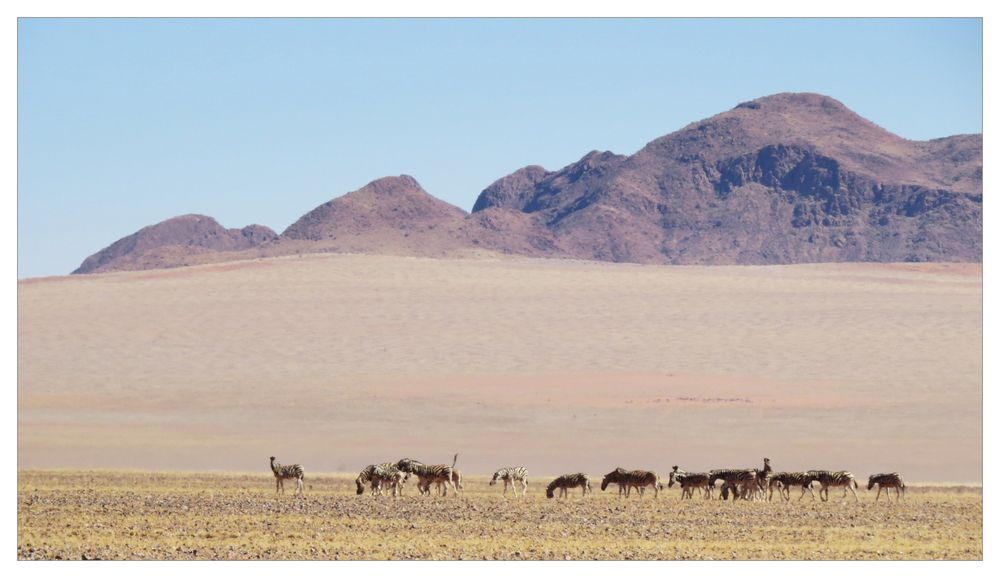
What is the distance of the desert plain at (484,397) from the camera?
75.3 ft

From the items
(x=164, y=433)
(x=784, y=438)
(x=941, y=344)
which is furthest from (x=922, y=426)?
(x=164, y=433)

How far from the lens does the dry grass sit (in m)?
18.3

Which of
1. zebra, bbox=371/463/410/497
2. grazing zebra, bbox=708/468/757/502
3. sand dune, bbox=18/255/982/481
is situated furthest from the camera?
sand dune, bbox=18/255/982/481

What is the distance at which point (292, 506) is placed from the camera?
78.8 feet

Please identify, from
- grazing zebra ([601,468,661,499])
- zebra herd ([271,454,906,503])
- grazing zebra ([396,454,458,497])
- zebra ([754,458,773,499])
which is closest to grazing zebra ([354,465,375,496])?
zebra herd ([271,454,906,503])

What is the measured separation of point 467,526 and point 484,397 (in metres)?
30.5

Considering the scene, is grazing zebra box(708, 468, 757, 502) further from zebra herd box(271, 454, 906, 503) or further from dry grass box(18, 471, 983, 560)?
dry grass box(18, 471, 983, 560)

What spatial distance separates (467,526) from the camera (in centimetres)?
2142

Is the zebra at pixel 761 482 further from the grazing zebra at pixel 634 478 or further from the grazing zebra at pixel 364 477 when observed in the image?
the grazing zebra at pixel 364 477

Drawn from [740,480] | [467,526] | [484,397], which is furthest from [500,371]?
[467,526]

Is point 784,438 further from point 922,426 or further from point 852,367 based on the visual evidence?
point 852,367

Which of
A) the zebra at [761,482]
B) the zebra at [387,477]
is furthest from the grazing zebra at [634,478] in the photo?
the zebra at [387,477]

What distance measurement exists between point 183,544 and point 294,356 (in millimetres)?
41837

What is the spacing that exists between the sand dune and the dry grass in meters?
13.6
